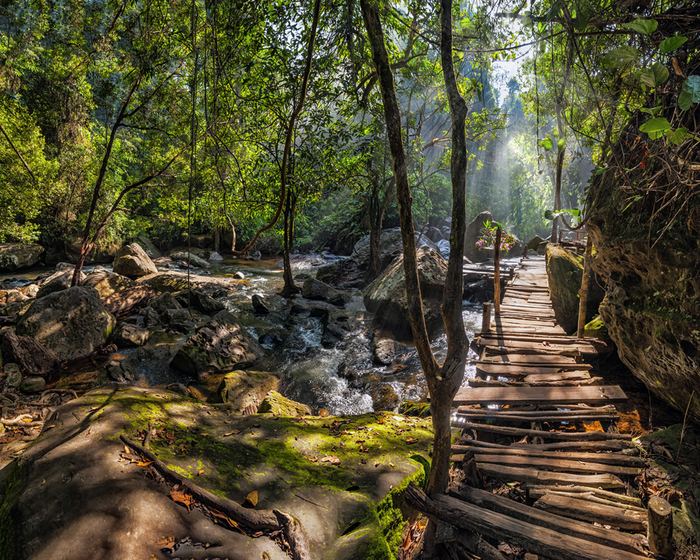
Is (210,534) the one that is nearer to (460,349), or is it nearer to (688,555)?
(460,349)

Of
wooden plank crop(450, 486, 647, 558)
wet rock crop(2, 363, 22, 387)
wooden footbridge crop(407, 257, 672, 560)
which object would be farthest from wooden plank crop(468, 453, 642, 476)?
wet rock crop(2, 363, 22, 387)

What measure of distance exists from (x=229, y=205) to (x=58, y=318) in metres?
5.35

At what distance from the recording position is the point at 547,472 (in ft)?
11.4

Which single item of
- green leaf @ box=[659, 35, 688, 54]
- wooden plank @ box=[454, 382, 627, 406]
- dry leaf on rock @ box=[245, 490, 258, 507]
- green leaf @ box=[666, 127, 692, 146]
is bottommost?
wooden plank @ box=[454, 382, 627, 406]

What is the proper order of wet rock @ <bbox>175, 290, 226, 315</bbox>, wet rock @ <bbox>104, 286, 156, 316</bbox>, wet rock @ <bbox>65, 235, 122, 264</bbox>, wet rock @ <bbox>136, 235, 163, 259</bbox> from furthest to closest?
wet rock @ <bbox>136, 235, 163, 259</bbox>, wet rock @ <bbox>65, 235, 122, 264</bbox>, wet rock @ <bbox>175, 290, 226, 315</bbox>, wet rock @ <bbox>104, 286, 156, 316</bbox>

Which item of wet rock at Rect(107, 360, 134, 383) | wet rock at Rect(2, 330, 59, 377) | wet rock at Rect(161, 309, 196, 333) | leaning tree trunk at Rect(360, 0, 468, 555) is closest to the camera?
leaning tree trunk at Rect(360, 0, 468, 555)

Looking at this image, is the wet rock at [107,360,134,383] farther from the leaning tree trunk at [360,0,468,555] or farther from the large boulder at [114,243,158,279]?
the large boulder at [114,243,158,279]

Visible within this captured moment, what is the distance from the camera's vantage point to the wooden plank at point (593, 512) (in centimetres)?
280

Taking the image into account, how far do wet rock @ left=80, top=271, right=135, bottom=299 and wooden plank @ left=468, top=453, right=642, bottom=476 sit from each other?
1077 centimetres

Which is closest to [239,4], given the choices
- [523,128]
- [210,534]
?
[210,534]

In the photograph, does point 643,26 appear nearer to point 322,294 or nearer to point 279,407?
point 279,407

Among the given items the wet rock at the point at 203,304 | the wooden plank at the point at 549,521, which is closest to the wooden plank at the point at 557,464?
the wooden plank at the point at 549,521

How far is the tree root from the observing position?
2.11 metres

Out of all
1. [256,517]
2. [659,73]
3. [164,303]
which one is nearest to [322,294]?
[164,303]
